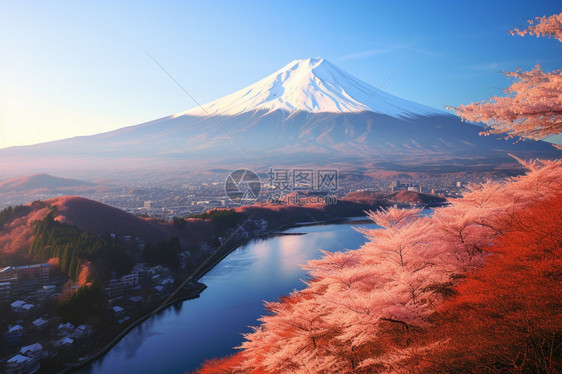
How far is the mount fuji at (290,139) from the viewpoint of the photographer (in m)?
39.7

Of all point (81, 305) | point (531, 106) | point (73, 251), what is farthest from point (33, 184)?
point (531, 106)

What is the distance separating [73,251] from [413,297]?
879cm

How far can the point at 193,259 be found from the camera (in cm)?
1180

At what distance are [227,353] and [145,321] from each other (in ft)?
7.71

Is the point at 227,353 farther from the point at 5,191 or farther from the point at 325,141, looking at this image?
the point at 325,141

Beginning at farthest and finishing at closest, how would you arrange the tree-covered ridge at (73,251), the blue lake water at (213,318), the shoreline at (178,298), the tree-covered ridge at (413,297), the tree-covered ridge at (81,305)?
the tree-covered ridge at (73,251), the tree-covered ridge at (81,305), the blue lake water at (213,318), the shoreline at (178,298), the tree-covered ridge at (413,297)

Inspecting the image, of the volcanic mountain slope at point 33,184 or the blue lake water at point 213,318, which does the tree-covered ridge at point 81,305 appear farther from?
the volcanic mountain slope at point 33,184

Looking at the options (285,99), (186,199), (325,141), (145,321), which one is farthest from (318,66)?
(145,321)

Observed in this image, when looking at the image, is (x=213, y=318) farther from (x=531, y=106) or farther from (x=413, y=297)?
(x=531, y=106)

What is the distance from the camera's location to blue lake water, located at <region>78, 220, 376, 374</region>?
5867 millimetres

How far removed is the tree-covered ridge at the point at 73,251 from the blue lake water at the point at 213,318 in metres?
2.21

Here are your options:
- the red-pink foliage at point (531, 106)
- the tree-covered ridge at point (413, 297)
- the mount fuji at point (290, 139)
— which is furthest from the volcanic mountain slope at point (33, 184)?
the red-pink foliage at point (531, 106)

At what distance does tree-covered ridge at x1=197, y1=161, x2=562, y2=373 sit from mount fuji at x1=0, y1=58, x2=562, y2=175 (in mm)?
33802

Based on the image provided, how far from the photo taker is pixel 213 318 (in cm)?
762
